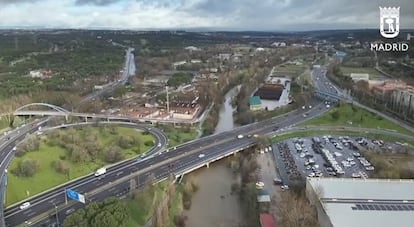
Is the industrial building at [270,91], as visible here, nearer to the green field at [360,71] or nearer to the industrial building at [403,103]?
the green field at [360,71]

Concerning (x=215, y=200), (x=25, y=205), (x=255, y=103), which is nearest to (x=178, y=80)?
(x=255, y=103)

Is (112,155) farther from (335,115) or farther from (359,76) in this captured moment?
(359,76)

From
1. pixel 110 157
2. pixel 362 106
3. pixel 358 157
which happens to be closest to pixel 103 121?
pixel 110 157

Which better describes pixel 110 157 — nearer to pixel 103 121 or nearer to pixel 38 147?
pixel 38 147

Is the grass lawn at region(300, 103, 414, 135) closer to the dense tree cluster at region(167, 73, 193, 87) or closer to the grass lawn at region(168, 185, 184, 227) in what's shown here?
the grass lawn at region(168, 185, 184, 227)

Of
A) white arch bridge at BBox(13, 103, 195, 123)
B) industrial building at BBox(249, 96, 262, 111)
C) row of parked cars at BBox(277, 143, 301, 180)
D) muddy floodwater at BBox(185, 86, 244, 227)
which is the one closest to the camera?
muddy floodwater at BBox(185, 86, 244, 227)

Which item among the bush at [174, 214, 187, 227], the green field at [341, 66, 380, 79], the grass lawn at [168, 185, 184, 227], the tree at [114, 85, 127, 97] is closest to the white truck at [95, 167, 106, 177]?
the grass lawn at [168, 185, 184, 227]
